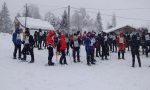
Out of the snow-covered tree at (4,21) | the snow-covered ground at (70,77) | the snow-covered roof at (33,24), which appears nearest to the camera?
the snow-covered ground at (70,77)

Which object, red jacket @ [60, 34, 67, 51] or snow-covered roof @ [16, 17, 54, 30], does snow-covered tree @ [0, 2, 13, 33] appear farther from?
red jacket @ [60, 34, 67, 51]

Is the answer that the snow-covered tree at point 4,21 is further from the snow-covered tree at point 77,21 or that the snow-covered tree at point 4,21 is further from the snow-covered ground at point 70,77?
the snow-covered ground at point 70,77

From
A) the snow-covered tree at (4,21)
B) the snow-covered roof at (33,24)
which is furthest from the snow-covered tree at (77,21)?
the snow-covered roof at (33,24)

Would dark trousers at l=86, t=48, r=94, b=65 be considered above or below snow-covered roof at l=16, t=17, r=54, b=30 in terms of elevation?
below

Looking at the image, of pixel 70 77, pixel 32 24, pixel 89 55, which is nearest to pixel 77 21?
pixel 32 24

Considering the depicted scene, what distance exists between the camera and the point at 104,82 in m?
12.5

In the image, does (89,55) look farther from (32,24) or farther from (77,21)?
(77,21)

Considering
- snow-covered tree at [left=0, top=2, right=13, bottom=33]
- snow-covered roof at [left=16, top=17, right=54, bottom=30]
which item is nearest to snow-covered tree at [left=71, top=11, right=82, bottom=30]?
snow-covered tree at [left=0, top=2, right=13, bottom=33]

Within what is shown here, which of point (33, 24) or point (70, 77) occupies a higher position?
point (33, 24)

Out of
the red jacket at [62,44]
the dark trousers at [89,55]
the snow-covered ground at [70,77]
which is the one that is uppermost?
the red jacket at [62,44]

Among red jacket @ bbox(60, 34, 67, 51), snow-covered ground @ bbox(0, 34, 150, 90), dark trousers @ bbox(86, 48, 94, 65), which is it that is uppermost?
red jacket @ bbox(60, 34, 67, 51)

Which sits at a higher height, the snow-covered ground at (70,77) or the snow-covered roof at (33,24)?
the snow-covered roof at (33,24)

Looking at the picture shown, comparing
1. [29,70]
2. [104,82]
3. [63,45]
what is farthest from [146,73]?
[29,70]

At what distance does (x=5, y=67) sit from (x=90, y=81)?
5.16 meters
